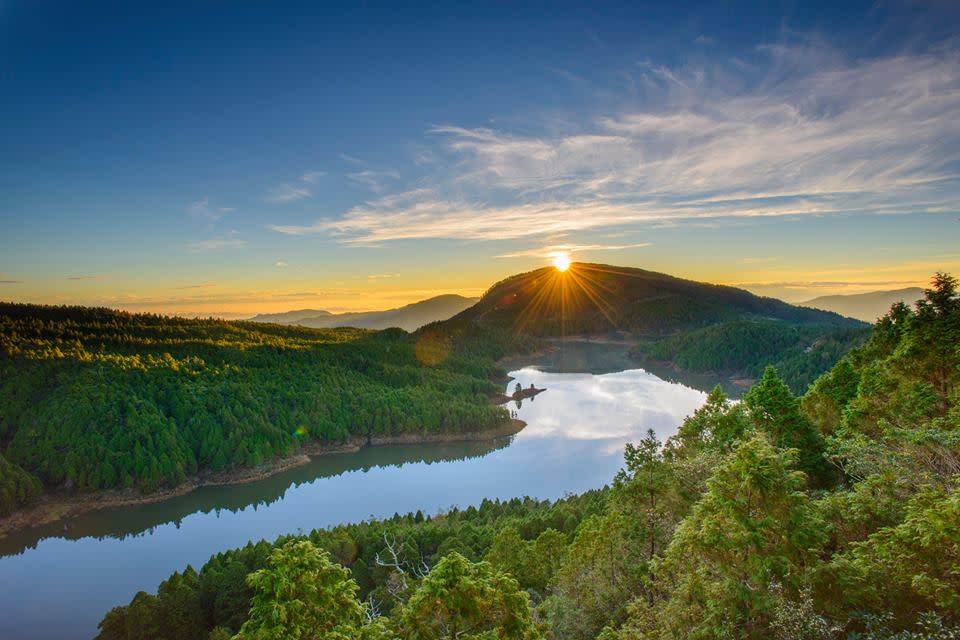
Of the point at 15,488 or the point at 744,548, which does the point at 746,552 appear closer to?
the point at 744,548

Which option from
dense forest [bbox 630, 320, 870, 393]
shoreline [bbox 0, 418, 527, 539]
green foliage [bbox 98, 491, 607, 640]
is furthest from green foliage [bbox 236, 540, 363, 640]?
dense forest [bbox 630, 320, 870, 393]

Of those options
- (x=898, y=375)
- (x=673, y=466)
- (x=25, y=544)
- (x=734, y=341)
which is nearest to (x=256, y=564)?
(x=673, y=466)

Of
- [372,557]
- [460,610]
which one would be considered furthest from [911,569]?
[372,557]

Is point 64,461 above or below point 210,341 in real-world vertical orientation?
below

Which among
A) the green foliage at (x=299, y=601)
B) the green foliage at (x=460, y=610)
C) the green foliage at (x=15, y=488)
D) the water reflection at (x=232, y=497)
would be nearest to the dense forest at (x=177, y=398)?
the green foliage at (x=15, y=488)

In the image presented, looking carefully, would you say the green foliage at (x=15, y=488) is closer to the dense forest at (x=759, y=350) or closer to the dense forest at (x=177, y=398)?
the dense forest at (x=177, y=398)

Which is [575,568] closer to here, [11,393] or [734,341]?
[11,393]
